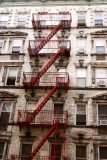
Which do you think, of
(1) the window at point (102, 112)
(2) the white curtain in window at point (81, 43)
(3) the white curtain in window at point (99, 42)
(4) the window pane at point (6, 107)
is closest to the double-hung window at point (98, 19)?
(3) the white curtain in window at point (99, 42)

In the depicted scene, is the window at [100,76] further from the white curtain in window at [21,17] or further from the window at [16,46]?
the white curtain in window at [21,17]

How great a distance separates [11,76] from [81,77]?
5749mm

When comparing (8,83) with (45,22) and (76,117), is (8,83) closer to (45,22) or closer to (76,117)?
(76,117)

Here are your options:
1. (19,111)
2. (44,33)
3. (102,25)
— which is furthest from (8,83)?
(102,25)

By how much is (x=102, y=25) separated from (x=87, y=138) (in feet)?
35.7

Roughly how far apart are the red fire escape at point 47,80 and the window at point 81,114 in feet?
3.37

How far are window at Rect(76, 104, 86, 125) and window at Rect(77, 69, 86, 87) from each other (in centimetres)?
184

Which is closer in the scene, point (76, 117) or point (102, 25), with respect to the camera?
point (76, 117)

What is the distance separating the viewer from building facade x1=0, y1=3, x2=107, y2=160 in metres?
14.7

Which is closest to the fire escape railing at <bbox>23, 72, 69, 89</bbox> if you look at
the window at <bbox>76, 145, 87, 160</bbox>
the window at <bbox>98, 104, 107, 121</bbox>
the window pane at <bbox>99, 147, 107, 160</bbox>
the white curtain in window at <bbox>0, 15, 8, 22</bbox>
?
the window at <bbox>98, 104, 107, 121</bbox>

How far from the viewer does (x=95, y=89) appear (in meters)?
16.6

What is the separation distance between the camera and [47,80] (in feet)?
56.9

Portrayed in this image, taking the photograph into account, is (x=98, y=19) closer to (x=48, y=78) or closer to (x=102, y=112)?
(x=48, y=78)

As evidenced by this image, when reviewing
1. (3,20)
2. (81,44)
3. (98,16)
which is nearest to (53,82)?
(81,44)
